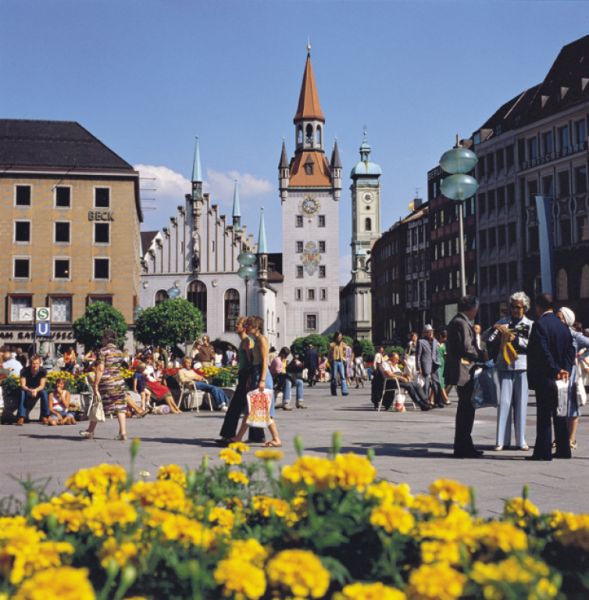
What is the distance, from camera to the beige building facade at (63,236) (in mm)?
67188

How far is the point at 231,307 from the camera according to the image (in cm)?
8912

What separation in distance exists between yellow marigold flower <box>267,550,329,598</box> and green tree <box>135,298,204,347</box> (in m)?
67.6

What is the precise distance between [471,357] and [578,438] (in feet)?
11.9

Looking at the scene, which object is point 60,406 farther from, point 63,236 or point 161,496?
point 63,236

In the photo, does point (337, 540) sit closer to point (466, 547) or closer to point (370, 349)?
point (466, 547)

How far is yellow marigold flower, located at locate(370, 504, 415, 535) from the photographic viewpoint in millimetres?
3201

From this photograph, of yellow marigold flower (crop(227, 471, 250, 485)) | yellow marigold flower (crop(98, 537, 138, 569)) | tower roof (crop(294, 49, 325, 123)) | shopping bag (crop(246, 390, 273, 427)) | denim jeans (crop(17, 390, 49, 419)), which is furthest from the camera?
tower roof (crop(294, 49, 325, 123))

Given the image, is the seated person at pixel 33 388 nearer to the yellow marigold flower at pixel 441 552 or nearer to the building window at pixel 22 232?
the yellow marigold flower at pixel 441 552

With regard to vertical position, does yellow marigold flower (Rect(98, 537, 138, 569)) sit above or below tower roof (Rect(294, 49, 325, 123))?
below

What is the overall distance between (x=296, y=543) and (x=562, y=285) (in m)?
51.1

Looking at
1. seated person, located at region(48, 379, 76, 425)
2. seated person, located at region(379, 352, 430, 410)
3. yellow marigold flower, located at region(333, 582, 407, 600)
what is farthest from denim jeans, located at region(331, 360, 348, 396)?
yellow marigold flower, located at region(333, 582, 407, 600)

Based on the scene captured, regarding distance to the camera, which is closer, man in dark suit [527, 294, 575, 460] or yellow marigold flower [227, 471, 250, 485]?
yellow marigold flower [227, 471, 250, 485]

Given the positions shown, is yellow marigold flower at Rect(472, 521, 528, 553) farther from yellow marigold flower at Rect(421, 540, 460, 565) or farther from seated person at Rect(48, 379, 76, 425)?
seated person at Rect(48, 379, 76, 425)

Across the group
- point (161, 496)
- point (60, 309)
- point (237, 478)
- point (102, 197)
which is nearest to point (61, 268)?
point (60, 309)
